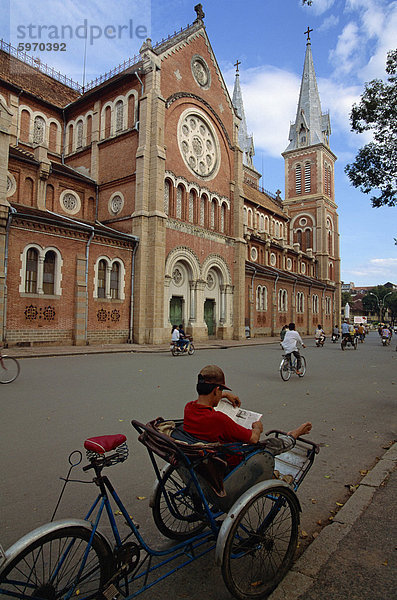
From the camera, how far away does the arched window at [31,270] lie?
19625mm

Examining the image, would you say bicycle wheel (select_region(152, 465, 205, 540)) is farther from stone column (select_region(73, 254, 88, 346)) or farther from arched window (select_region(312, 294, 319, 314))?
arched window (select_region(312, 294, 319, 314))

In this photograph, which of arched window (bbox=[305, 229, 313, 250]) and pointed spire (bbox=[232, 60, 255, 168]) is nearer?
arched window (bbox=[305, 229, 313, 250])

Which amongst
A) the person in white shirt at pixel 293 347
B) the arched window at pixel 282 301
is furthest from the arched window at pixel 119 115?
the arched window at pixel 282 301

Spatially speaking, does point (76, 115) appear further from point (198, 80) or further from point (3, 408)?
point (3, 408)

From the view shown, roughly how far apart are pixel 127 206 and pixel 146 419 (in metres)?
21.5

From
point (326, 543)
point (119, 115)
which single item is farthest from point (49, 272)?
point (326, 543)

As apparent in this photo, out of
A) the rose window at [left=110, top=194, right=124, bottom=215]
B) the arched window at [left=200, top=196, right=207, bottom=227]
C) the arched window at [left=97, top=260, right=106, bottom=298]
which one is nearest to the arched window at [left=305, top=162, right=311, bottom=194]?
the arched window at [left=200, top=196, right=207, bottom=227]

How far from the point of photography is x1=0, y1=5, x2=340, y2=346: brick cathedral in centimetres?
2025

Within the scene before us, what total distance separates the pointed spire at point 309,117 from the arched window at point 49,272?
159 ft

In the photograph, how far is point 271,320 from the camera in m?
39.5

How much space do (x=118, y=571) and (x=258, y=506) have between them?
98 cm

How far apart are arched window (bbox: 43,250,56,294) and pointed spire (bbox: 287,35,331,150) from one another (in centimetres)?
4849

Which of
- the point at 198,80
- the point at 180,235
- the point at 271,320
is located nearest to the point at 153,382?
the point at 180,235

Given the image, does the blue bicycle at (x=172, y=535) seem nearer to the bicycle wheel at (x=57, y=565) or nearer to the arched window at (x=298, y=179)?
the bicycle wheel at (x=57, y=565)
